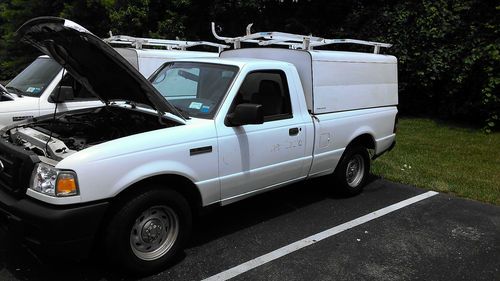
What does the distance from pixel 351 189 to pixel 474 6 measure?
7.78 m

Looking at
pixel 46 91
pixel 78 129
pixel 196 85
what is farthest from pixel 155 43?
pixel 78 129

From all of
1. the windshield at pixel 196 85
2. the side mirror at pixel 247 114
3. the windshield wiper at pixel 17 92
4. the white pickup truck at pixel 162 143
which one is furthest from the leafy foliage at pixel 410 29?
the windshield wiper at pixel 17 92

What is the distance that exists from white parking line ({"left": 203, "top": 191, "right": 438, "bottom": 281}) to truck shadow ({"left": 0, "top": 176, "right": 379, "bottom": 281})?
501 millimetres

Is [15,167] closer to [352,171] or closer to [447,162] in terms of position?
[352,171]

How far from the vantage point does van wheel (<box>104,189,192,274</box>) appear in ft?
11.5

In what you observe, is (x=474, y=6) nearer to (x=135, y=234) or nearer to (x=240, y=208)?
(x=240, y=208)

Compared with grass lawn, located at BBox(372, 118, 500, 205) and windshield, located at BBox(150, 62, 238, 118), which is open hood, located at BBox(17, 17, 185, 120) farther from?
grass lawn, located at BBox(372, 118, 500, 205)

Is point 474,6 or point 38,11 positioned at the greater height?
point 38,11

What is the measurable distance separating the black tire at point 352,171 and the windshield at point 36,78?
4.02 meters

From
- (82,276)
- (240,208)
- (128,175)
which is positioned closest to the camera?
(128,175)

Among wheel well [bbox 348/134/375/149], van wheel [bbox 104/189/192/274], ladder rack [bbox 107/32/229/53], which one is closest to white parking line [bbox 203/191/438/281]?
→ van wheel [bbox 104/189/192/274]

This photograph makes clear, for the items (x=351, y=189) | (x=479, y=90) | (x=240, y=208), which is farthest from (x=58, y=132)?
(x=479, y=90)

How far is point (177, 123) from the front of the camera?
4016mm

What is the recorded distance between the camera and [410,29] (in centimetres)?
1183
